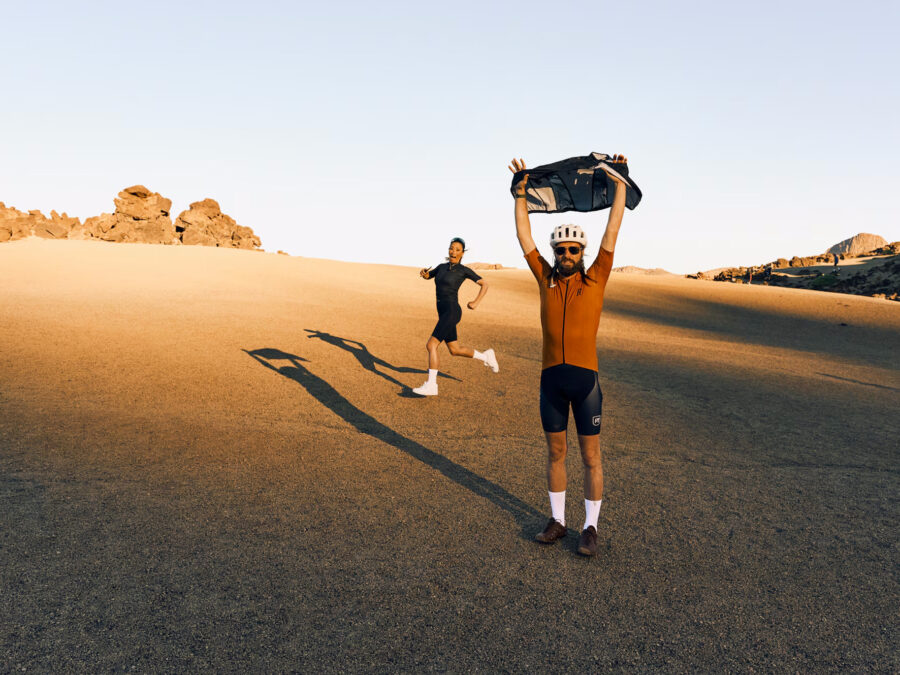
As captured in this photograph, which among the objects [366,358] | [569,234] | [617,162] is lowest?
[366,358]

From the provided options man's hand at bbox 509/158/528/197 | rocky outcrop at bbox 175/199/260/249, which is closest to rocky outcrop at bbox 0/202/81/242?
rocky outcrop at bbox 175/199/260/249

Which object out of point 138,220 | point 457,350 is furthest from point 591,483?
point 138,220

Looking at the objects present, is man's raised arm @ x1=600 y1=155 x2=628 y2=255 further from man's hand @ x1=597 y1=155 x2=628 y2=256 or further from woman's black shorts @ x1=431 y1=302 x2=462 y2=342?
woman's black shorts @ x1=431 y1=302 x2=462 y2=342

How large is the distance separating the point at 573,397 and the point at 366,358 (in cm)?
855

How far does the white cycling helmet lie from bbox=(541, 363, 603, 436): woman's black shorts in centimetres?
96

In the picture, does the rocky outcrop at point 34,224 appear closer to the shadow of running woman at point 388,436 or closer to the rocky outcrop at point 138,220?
the rocky outcrop at point 138,220

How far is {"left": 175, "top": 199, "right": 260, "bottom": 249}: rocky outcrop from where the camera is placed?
7981cm

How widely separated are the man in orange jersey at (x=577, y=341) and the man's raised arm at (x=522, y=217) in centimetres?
29

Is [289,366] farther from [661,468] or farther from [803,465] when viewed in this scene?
[803,465]

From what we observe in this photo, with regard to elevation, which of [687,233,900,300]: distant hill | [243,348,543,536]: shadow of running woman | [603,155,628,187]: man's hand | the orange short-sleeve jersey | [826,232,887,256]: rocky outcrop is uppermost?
[826,232,887,256]: rocky outcrop

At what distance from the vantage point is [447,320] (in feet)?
32.7

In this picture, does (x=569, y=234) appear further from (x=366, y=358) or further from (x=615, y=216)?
(x=366, y=358)

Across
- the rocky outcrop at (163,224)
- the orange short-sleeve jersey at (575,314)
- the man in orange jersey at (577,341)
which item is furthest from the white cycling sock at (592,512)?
the rocky outcrop at (163,224)

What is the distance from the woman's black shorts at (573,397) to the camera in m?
4.42
